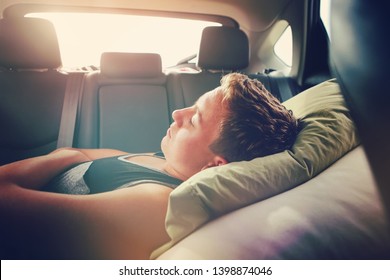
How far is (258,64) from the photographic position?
181cm

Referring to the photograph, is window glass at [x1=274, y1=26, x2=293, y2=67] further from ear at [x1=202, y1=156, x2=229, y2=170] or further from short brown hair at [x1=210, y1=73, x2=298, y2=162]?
ear at [x1=202, y1=156, x2=229, y2=170]

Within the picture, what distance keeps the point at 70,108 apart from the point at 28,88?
19 centimetres

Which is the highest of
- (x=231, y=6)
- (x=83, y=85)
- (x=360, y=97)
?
(x=231, y=6)

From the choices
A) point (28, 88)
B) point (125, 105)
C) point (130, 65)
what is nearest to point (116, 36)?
point (130, 65)

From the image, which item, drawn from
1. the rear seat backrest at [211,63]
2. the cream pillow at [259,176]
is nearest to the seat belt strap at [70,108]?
the rear seat backrest at [211,63]

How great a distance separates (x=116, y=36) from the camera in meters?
1.39

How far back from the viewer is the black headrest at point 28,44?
119 cm

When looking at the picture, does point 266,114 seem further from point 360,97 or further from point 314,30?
point 314,30

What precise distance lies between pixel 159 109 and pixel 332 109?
781 mm

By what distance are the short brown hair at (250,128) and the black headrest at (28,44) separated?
0.85 metres

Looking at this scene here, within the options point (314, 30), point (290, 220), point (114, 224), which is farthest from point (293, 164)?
point (314, 30)

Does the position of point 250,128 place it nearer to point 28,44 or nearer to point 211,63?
point 211,63

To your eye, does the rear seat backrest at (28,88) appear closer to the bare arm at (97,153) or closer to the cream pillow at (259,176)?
the bare arm at (97,153)

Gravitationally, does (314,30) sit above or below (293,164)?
above
